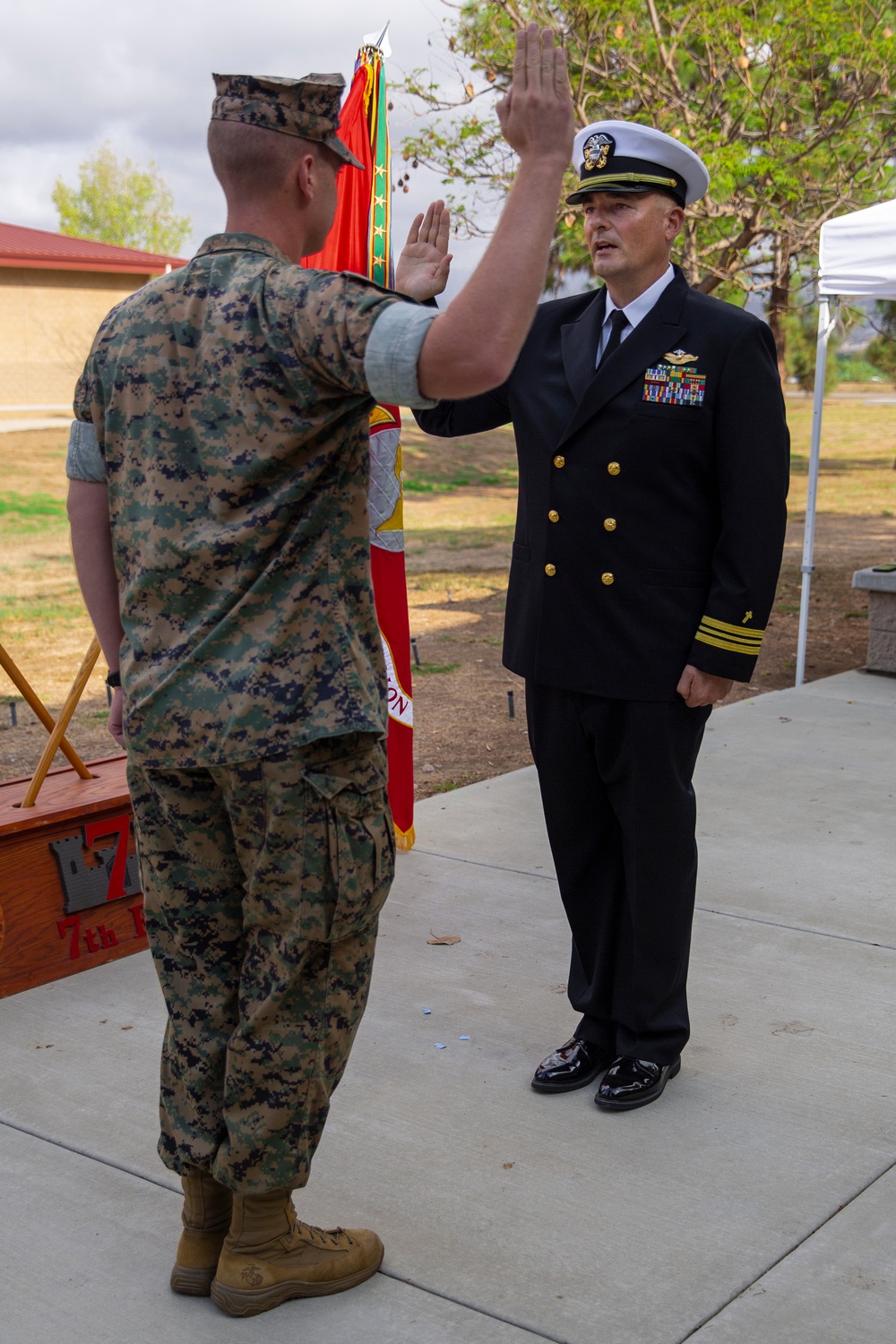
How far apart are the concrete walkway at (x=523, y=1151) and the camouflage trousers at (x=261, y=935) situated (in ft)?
1.30

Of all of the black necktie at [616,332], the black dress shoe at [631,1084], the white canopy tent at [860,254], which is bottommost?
the black dress shoe at [631,1084]

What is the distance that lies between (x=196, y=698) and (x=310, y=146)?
0.88 m

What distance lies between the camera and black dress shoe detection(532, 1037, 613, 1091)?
318 centimetres

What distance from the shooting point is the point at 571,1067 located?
126 inches

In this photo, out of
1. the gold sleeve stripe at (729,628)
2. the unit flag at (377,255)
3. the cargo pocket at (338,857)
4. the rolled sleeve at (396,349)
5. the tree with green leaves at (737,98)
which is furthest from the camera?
the tree with green leaves at (737,98)

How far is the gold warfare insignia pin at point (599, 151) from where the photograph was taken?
115 inches

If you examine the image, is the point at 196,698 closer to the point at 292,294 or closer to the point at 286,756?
the point at 286,756

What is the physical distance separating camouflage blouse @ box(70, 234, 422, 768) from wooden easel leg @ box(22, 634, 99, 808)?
1.58 metres

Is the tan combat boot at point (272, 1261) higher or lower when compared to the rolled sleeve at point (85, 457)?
lower

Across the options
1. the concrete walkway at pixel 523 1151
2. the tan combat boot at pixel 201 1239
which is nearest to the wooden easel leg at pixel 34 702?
the concrete walkway at pixel 523 1151

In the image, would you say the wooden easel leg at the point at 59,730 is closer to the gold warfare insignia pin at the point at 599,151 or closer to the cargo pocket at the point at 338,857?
the cargo pocket at the point at 338,857

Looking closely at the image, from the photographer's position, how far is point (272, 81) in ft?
6.44

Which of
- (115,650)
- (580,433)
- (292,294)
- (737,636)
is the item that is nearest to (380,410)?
(580,433)

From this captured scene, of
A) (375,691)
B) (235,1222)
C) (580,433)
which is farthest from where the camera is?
(580,433)
